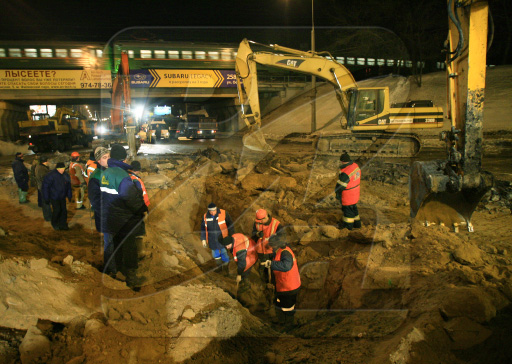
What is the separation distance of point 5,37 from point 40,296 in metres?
37.8

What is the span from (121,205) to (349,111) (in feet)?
34.2

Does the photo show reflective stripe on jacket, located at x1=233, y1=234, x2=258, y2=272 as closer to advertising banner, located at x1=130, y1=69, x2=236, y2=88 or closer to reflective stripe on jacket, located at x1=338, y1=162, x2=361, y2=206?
reflective stripe on jacket, located at x1=338, y1=162, x2=361, y2=206

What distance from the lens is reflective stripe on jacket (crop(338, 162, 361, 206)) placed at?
6.58 metres

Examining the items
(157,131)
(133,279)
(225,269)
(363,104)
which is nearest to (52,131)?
(157,131)

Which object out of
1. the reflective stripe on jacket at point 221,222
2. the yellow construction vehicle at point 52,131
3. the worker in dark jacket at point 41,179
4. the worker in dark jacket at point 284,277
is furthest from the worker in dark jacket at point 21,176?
the yellow construction vehicle at point 52,131

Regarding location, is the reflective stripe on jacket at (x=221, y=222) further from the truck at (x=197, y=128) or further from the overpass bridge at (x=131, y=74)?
the overpass bridge at (x=131, y=74)

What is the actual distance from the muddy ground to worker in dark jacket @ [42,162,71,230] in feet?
1.01

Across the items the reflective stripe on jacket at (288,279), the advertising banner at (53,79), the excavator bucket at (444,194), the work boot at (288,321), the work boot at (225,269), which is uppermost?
the advertising banner at (53,79)

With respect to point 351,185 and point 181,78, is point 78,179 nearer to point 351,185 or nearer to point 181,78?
point 351,185

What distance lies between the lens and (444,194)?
5.66 meters

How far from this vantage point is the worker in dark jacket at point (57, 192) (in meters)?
6.42

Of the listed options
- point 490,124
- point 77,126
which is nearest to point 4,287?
point 490,124

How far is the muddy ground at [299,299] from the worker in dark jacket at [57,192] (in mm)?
308

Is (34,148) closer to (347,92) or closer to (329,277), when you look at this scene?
(347,92)
